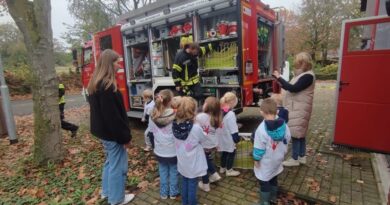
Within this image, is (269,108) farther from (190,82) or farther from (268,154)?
(190,82)

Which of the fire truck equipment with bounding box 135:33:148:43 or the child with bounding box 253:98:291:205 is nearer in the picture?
the child with bounding box 253:98:291:205

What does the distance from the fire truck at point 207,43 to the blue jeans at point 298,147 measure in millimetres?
1338

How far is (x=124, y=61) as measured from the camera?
671 centimetres

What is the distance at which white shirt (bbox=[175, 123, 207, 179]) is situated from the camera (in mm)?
2773

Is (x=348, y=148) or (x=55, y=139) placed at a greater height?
(x=55, y=139)

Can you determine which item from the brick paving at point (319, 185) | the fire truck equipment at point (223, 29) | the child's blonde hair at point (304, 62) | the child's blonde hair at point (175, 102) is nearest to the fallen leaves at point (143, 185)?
the brick paving at point (319, 185)

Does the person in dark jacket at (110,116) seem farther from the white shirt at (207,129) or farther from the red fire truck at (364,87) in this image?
the red fire truck at (364,87)

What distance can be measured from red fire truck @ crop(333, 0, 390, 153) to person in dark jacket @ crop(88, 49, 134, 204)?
3.71 metres

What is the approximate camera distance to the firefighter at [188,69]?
4777 millimetres

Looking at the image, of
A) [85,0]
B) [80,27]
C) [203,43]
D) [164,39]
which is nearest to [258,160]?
[203,43]

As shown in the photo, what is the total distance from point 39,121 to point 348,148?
5.46 m

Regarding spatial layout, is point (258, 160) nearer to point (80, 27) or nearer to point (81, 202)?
point (81, 202)

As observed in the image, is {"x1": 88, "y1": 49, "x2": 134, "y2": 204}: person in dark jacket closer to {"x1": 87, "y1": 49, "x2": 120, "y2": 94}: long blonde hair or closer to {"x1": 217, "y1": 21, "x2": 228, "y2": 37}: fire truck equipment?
{"x1": 87, "y1": 49, "x2": 120, "y2": 94}: long blonde hair


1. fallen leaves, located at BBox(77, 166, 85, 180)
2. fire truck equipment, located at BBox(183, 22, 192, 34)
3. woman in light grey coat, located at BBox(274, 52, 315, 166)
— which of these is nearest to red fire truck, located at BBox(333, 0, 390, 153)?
woman in light grey coat, located at BBox(274, 52, 315, 166)
